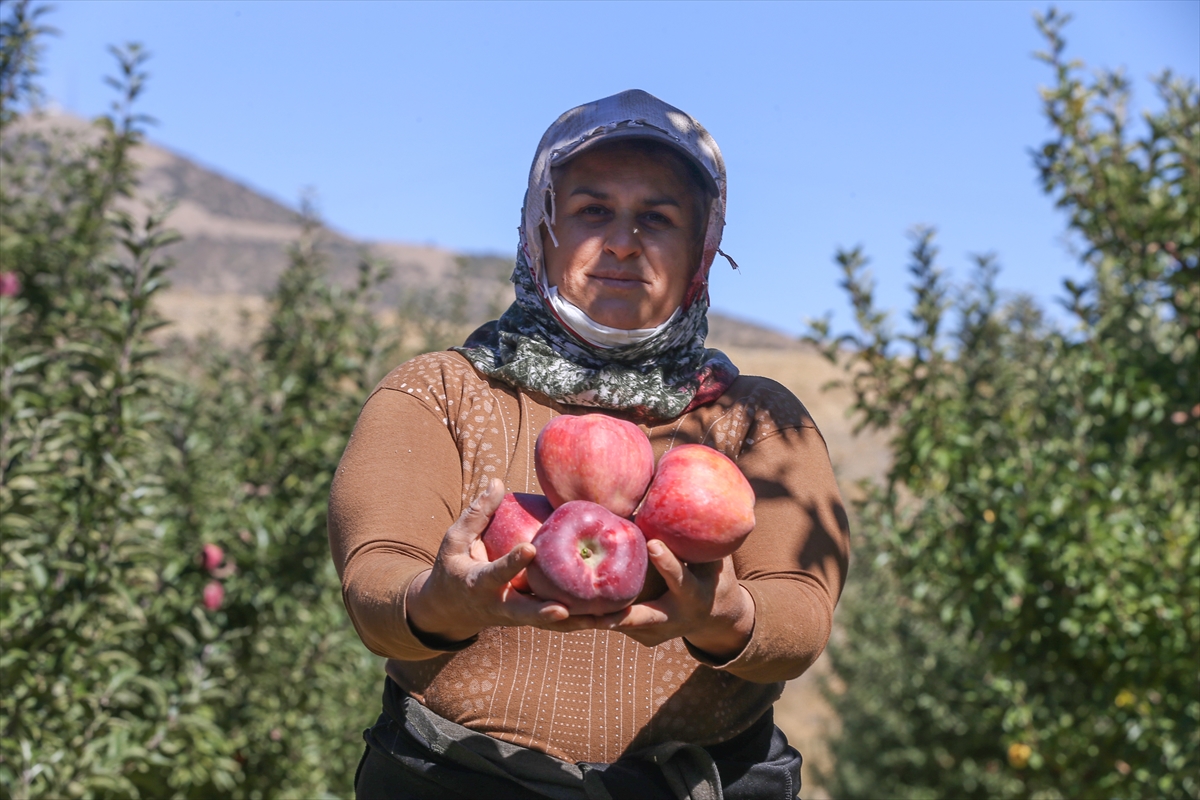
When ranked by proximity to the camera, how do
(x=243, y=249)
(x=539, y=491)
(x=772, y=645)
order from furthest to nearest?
(x=243, y=249), (x=539, y=491), (x=772, y=645)

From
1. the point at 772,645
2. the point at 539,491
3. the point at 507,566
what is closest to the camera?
the point at 507,566

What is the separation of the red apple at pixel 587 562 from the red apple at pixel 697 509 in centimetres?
5

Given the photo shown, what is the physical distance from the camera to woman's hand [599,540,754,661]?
1.21 m

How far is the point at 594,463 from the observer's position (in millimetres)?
1311

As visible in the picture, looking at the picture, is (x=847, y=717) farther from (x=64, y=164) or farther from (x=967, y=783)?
(x=64, y=164)

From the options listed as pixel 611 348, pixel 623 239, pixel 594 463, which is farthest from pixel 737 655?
pixel 623 239

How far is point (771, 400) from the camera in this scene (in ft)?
5.64

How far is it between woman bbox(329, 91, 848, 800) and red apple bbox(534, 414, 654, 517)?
132 mm

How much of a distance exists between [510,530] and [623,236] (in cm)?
58

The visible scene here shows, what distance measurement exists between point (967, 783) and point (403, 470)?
6.94m

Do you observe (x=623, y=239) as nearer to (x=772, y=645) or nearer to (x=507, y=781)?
(x=772, y=645)

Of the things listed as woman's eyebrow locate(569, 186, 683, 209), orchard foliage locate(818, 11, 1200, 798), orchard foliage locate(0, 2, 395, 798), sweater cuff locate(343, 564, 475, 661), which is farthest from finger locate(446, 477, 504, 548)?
orchard foliage locate(818, 11, 1200, 798)

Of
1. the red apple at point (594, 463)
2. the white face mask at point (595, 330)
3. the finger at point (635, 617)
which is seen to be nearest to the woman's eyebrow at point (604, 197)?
the white face mask at point (595, 330)

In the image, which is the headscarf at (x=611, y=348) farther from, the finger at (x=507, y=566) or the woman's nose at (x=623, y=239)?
the finger at (x=507, y=566)
